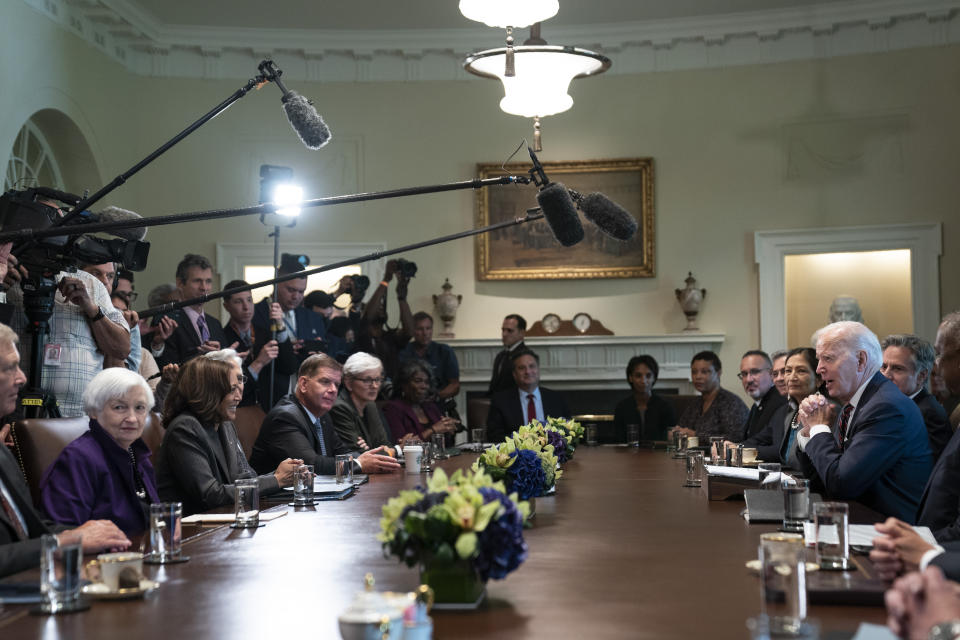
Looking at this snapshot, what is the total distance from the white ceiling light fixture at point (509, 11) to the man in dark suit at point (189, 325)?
221 cm

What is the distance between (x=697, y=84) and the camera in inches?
366

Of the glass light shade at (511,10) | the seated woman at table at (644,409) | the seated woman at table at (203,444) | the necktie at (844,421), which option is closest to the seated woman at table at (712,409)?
the seated woman at table at (644,409)

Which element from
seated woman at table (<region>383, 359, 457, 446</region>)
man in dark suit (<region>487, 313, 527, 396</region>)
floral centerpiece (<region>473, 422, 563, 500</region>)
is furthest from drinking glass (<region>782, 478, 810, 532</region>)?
man in dark suit (<region>487, 313, 527, 396</region>)

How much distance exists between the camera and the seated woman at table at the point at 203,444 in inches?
137

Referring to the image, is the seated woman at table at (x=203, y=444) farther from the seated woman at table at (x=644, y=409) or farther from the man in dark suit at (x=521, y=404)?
the seated woman at table at (x=644, y=409)

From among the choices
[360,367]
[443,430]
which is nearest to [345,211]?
[443,430]

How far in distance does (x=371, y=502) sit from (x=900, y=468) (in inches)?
67.4

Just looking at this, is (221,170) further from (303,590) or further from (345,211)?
(303,590)

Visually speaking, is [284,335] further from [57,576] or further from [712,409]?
[57,576]

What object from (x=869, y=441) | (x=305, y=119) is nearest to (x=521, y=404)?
(x=869, y=441)

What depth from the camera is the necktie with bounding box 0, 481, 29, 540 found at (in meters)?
2.61

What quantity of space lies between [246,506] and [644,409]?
4.77 meters

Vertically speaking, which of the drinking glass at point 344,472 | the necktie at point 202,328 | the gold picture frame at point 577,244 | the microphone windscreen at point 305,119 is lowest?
the drinking glass at point 344,472

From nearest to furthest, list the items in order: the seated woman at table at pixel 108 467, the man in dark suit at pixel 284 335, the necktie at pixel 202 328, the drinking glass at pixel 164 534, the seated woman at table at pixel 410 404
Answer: the drinking glass at pixel 164 534 < the seated woman at table at pixel 108 467 < the necktie at pixel 202 328 < the man in dark suit at pixel 284 335 < the seated woman at table at pixel 410 404
